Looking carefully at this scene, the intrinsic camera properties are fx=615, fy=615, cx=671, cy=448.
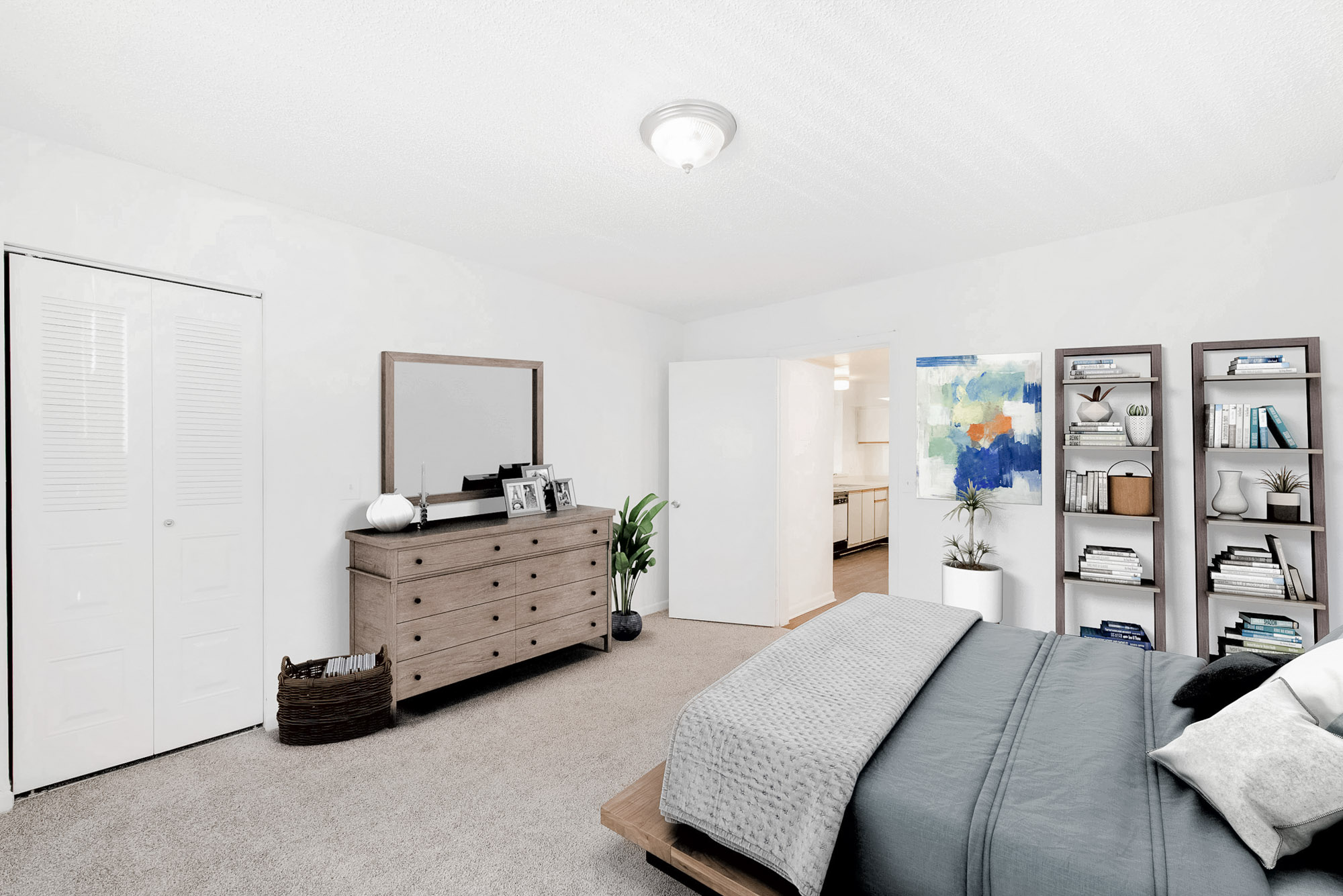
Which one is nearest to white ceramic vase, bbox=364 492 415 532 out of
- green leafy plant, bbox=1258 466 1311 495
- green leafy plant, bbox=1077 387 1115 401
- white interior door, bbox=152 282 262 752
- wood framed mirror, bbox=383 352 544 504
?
wood framed mirror, bbox=383 352 544 504

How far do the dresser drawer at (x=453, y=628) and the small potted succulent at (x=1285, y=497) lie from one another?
384 centimetres

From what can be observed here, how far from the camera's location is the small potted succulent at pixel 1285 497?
291 cm

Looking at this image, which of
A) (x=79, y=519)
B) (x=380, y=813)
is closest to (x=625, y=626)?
(x=380, y=813)

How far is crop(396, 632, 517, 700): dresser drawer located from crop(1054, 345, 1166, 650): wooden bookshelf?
308 cm

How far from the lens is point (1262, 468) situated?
3.09 m

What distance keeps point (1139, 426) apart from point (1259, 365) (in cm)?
54

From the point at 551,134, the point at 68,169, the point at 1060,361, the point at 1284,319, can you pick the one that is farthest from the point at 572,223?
the point at 1284,319

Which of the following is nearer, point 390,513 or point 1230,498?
point 1230,498

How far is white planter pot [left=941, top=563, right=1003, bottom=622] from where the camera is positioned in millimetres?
3541

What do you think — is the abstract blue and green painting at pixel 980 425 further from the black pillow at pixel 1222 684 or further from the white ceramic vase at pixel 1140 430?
the black pillow at pixel 1222 684

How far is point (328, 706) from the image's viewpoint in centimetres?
276

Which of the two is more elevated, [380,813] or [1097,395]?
[1097,395]

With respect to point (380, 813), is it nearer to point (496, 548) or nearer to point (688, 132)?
point (496, 548)

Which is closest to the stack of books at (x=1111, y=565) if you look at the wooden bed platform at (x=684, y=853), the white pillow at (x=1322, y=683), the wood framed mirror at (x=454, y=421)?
the white pillow at (x=1322, y=683)
